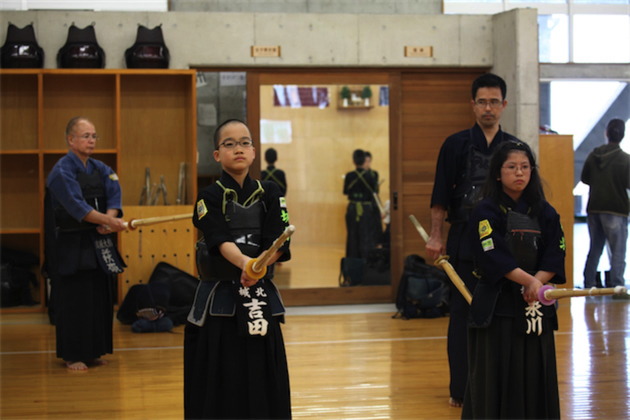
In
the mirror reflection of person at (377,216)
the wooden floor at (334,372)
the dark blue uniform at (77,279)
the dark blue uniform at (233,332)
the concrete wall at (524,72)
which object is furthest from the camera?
the mirror reflection of person at (377,216)

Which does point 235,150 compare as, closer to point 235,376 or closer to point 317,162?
point 235,376

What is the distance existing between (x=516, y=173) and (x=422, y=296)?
11.5 ft

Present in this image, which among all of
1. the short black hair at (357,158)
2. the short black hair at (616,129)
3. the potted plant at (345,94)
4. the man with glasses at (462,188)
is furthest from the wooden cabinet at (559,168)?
the man with glasses at (462,188)

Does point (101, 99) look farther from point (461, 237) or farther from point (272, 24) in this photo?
point (461, 237)

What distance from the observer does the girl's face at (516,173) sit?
2689mm

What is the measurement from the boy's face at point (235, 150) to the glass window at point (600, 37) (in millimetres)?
6502

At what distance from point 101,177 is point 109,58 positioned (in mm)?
2190

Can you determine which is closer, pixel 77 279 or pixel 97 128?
pixel 77 279

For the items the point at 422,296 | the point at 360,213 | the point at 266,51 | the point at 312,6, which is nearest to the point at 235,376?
the point at 422,296

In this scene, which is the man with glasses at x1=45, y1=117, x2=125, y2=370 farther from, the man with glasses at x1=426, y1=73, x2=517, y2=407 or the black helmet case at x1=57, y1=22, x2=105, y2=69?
the man with glasses at x1=426, y1=73, x2=517, y2=407

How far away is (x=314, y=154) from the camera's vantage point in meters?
6.59

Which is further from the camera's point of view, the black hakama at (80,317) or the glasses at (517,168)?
the black hakama at (80,317)

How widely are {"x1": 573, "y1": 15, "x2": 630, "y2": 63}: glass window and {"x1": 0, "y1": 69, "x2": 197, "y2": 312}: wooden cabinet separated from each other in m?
4.60

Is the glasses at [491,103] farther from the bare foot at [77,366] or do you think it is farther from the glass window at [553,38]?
the glass window at [553,38]
